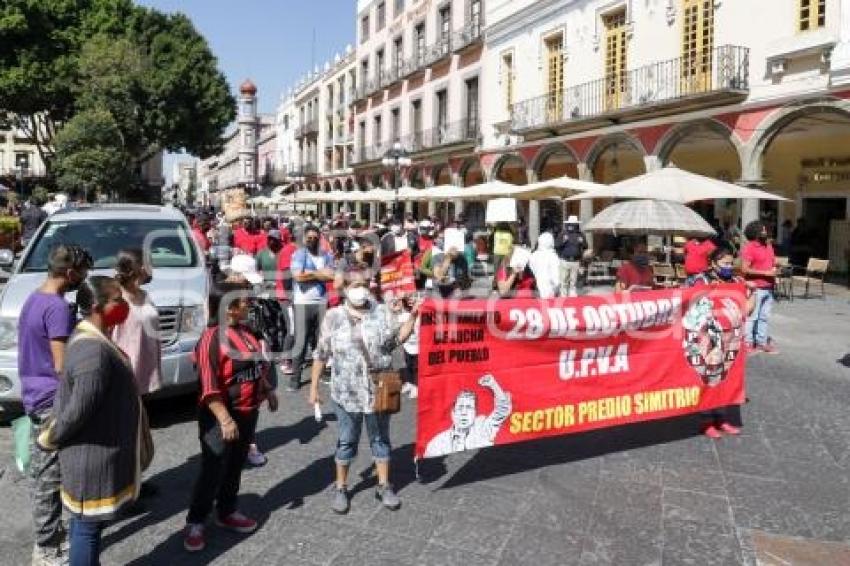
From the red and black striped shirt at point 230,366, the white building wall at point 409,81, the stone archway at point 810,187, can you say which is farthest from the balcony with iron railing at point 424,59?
the red and black striped shirt at point 230,366

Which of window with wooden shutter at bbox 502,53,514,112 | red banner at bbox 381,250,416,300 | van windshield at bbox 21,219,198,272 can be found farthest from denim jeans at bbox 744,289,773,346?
window with wooden shutter at bbox 502,53,514,112

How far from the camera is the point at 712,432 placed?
6051 millimetres

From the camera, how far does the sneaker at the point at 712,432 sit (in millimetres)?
6012

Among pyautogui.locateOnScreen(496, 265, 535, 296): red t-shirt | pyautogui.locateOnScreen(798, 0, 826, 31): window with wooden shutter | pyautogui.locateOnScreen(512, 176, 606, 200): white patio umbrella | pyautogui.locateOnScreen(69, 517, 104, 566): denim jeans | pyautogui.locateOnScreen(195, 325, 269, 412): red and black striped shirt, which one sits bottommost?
pyautogui.locateOnScreen(69, 517, 104, 566): denim jeans

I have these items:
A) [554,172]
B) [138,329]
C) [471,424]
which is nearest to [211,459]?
[138,329]

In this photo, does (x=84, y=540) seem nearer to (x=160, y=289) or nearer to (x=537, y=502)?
(x=537, y=502)

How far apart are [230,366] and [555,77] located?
847 inches

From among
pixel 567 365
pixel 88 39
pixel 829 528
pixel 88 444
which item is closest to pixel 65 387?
pixel 88 444

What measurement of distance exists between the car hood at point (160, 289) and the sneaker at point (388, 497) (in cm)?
249

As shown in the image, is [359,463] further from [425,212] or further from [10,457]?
[425,212]

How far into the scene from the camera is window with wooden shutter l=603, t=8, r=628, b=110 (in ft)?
66.4

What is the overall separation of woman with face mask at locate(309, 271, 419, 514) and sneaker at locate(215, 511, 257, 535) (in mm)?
542

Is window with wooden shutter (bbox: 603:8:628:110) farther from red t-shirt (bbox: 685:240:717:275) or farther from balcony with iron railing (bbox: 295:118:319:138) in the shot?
balcony with iron railing (bbox: 295:118:319:138)

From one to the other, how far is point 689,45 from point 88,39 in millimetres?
28272
